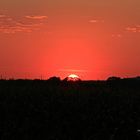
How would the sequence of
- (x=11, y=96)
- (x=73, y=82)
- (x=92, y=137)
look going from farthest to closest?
(x=73, y=82) → (x=11, y=96) → (x=92, y=137)

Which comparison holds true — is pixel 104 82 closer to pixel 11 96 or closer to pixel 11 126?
pixel 11 96

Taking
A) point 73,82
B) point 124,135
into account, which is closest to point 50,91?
point 124,135

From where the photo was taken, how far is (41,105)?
20.2m

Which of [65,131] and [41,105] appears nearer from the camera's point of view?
[65,131]

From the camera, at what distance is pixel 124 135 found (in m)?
18.4

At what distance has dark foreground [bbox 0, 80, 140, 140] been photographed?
1847cm

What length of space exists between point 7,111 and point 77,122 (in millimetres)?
2709

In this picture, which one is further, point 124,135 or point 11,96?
point 11,96

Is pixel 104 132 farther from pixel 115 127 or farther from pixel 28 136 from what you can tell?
pixel 28 136

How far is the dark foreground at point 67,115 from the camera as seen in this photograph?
1847 centimetres

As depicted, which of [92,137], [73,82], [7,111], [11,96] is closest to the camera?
[92,137]

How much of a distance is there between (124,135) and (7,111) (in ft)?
14.8

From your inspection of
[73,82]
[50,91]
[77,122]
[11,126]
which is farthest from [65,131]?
[73,82]

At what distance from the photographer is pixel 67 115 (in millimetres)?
19719
